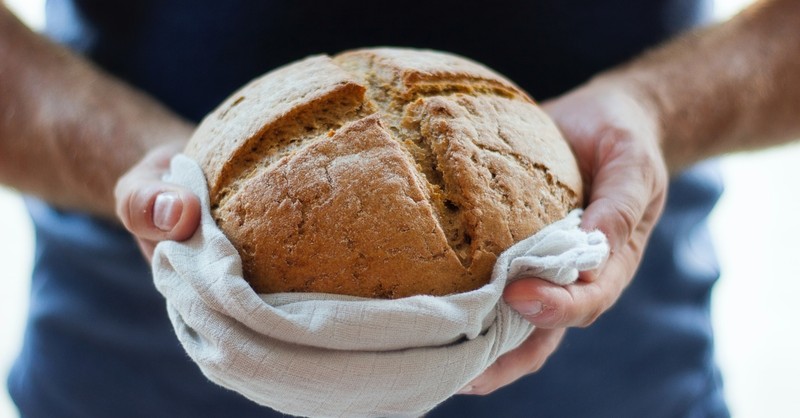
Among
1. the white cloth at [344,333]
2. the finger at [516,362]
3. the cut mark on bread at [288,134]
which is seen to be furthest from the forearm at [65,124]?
the finger at [516,362]

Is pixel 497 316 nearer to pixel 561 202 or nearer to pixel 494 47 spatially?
pixel 561 202

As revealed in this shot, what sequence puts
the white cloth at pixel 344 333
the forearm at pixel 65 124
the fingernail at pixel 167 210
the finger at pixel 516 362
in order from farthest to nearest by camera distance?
the forearm at pixel 65 124
the finger at pixel 516 362
the fingernail at pixel 167 210
the white cloth at pixel 344 333

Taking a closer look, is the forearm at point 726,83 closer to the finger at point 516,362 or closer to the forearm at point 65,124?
the finger at point 516,362

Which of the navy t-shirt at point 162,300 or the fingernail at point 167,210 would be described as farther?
the navy t-shirt at point 162,300

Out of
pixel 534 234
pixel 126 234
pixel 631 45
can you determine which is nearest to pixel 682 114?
pixel 631 45

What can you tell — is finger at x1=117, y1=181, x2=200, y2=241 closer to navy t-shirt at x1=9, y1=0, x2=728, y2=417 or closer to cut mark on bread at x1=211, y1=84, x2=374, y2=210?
cut mark on bread at x1=211, y1=84, x2=374, y2=210
